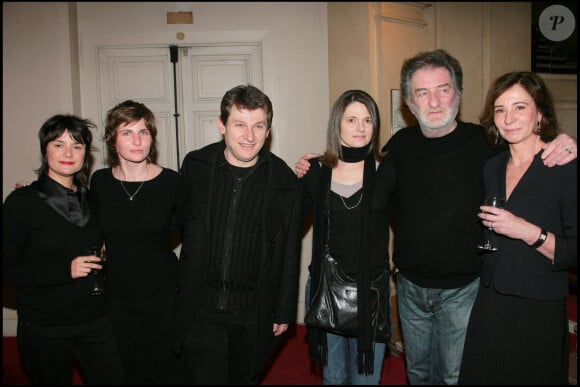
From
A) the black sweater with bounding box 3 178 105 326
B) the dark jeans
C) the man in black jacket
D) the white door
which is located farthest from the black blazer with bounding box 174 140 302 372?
the white door

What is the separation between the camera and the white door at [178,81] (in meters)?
4.60

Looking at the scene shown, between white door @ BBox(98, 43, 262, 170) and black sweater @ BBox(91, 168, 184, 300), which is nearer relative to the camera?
black sweater @ BBox(91, 168, 184, 300)

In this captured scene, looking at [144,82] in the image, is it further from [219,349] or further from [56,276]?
[219,349]

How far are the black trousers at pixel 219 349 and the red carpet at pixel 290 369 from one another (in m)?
1.05

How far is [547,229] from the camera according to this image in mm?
1985

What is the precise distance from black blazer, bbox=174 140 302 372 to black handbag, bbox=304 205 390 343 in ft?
0.55

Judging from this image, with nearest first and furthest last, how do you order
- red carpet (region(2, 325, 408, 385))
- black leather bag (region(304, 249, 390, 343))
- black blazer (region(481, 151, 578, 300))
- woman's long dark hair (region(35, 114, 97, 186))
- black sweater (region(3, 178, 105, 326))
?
black blazer (region(481, 151, 578, 300)), black sweater (region(3, 178, 105, 326)), woman's long dark hair (region(35, 114, 97, 186)), black leather bag (region(304, 249, 390, 343)), red carpet (region(2, 325, 408, 385))

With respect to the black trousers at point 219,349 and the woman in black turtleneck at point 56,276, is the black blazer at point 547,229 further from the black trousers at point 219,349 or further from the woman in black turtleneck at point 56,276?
the woman in black turtleneck at point 56,276

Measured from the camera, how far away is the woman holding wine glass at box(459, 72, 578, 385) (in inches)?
76.6

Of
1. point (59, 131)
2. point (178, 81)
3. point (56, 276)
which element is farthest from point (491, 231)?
point (178, 81)

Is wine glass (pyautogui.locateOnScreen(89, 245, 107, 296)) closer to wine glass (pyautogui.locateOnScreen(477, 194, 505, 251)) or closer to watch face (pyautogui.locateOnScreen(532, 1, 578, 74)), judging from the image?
wine glass (pyautogui.locateOnScreen(477, 194, 505, 251))

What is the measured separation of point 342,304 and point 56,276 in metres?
1.54

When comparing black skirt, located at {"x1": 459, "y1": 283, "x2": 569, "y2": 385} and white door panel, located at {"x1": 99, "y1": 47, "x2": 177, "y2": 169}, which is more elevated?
white door panel, located at {"x1": 99, "y1": 47, "x2": 177, "y2": 169}

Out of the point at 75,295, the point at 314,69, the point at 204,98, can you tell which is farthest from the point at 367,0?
the point at 75,295
